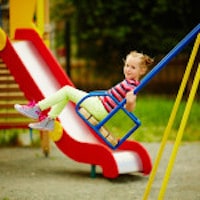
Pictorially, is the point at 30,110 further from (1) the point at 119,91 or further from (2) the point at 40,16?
(2) the point at 40,16

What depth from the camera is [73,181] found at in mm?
5238

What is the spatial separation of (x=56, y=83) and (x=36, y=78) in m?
0.23

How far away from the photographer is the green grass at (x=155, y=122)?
802 cm

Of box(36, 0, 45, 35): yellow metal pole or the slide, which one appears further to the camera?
box(36, 0, 45, 35): yellow metal pole

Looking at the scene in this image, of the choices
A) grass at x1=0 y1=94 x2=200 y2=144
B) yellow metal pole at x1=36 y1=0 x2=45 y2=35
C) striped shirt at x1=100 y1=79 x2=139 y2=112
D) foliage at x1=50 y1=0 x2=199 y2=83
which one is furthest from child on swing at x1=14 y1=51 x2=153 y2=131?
foliage at x1=50 y1=0 x2=199 y2=83

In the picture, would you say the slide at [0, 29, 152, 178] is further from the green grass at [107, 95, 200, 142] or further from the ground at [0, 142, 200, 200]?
the green grass at [107, 95, 200, 142]

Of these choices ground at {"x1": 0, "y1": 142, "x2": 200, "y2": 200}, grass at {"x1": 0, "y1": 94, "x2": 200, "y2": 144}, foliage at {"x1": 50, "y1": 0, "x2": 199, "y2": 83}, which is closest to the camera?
ground at {"x1": 0, "y1": 142, "x2": 200, "y2": 200}

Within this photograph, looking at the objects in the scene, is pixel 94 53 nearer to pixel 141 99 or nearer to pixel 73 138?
pixel 141 99

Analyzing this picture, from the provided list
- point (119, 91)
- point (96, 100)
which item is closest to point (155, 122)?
point (96, 100)

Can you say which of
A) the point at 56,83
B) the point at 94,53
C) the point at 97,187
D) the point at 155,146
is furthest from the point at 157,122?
the point at 94,53

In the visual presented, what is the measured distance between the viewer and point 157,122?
917cm

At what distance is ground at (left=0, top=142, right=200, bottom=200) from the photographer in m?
4.66

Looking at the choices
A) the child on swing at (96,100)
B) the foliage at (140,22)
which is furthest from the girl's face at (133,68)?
the foliage at (140,22)

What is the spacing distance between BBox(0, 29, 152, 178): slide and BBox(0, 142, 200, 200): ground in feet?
0.52
